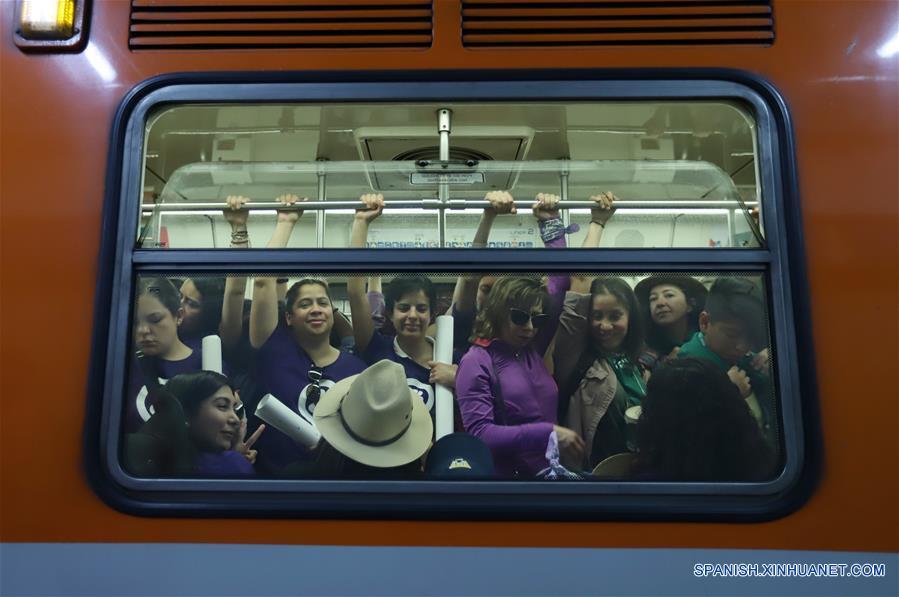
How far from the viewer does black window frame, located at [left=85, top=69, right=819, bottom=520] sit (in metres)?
1.51

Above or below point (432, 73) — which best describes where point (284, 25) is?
Answer: above

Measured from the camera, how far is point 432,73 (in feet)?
5.48

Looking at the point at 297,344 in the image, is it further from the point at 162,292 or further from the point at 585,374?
the point at 585,374

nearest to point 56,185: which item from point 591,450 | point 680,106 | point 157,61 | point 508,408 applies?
point 157,61

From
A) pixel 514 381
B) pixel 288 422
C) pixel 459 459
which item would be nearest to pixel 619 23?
pixel 514 381

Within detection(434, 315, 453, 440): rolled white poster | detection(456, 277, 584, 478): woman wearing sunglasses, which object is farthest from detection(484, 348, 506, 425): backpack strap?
detection(434, 315, 453, 440): rolled white poster

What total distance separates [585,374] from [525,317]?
200mm

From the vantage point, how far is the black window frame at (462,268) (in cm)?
151

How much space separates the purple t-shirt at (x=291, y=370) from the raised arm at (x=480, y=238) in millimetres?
294

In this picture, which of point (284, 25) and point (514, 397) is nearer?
point (514, 397)

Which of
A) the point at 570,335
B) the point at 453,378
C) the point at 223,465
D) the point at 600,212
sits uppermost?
the point at 600,212

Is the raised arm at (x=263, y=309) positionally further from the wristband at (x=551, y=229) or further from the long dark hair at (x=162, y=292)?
the wristband at (x=551, y=229)

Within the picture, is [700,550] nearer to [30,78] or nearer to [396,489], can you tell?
[396,489]

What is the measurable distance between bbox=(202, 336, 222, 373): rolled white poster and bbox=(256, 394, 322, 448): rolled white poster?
15 cm
